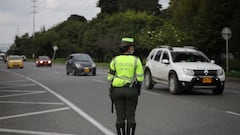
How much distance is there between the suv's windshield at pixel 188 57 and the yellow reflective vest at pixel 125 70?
1081 cm

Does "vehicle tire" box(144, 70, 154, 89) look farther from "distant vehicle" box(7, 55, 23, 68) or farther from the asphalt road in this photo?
"distant vehicle" box(7, 55, 23, 68)

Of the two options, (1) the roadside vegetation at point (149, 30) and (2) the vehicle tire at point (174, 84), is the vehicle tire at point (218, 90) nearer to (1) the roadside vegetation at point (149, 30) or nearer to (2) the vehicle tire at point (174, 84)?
(2) the vehicle tire at point (174, 84)

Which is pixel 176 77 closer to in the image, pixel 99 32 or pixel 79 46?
pixel 99 32

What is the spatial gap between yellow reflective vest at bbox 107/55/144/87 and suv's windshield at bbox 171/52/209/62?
1081 centimetres

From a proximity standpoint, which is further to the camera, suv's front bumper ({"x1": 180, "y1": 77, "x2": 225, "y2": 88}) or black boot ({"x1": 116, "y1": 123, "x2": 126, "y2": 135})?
suv's front bumper ({"x1": 180, "y1": 77, "x2": 225, "y2": 88})

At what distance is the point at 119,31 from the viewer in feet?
246

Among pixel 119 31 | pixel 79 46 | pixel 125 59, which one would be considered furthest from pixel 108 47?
pixel 125 59

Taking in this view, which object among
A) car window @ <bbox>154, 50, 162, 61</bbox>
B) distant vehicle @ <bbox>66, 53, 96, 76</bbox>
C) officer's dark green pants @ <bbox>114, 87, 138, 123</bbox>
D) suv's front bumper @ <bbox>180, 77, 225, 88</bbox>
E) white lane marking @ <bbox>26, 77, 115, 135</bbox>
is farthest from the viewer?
distant vehicle @ <bbox>66, 53, 96, 76</bbox>

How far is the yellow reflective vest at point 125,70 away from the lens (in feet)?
23.2

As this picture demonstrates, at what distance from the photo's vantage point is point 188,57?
17.9 metres

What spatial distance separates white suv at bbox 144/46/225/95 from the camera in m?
16.4

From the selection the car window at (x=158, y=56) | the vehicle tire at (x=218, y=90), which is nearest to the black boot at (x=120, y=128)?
the vehicle tire at (x=218, y=90)

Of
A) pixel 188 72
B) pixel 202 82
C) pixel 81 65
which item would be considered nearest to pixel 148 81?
pixel 188 72

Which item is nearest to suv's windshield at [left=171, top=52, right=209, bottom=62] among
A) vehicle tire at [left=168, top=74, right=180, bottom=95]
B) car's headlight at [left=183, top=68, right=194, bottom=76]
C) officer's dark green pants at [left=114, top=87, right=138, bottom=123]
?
vehicle tire at [left=168, top=74, right=180, bottom=95]
